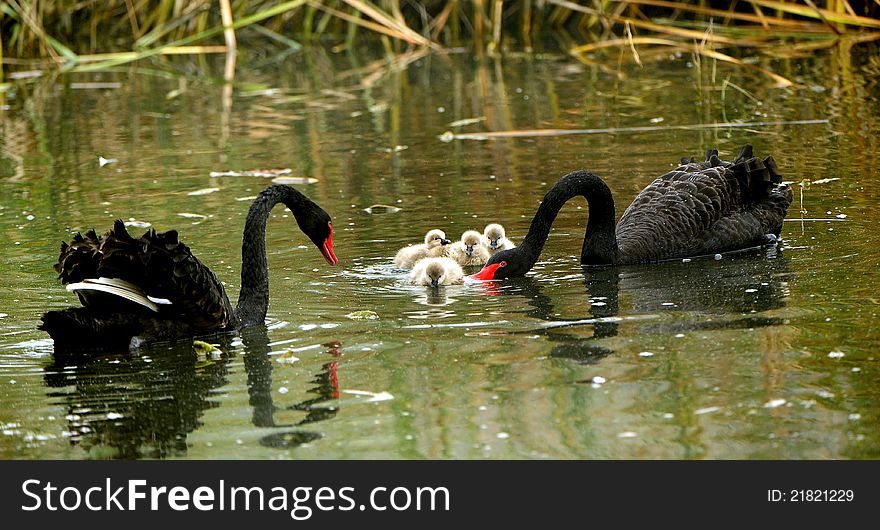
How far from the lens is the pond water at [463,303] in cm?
445

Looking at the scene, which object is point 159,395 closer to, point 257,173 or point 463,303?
point 463,303

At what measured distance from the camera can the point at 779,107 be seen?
37.9 ft

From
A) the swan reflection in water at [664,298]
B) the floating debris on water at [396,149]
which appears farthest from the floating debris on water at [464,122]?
the swan reflection in water at [664,298]

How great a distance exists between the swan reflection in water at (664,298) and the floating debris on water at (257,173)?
3.36 metres

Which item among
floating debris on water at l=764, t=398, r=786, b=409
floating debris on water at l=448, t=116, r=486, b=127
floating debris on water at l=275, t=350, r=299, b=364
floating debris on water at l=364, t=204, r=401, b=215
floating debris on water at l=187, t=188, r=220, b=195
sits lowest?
floating debris on water at l=764, t=398, r=786, b=409

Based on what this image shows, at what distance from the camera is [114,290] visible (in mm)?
5293

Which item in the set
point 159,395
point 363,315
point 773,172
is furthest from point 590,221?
point 159,395

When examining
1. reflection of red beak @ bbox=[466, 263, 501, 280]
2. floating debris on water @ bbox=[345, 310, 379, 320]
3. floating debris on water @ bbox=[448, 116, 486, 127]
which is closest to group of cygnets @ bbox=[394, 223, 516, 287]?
reflection of red beak @ bbox=[466, 263, 501, 280]

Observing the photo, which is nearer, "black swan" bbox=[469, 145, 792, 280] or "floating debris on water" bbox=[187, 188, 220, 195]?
"black swan" bbox=[469, 145, 792, 280]

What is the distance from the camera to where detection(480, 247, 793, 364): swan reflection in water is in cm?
554

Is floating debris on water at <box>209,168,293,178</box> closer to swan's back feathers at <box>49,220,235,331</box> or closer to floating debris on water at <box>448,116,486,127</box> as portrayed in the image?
floating debris on water at <box>448,116,486,127</box>

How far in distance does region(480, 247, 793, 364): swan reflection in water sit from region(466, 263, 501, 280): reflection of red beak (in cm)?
6

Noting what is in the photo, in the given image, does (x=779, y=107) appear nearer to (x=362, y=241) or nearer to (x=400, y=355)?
(x=362, y=241)

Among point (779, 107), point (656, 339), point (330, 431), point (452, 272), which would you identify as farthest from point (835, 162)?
point (330, 431)
